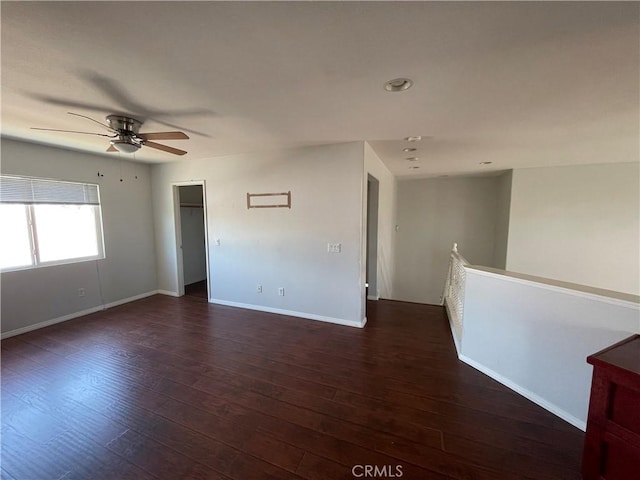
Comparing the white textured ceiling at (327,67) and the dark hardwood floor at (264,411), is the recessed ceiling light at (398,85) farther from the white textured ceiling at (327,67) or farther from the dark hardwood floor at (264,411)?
the dark hardwood floor at (264,411)

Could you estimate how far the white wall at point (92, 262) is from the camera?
323 cm

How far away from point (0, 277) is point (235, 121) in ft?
12.1

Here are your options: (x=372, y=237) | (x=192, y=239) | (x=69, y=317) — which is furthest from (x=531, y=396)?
(x=192, y=239)

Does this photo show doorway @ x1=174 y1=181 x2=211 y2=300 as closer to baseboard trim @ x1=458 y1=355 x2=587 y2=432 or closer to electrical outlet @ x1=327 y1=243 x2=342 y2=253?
electrical outlet @ x1=327 y1=243 x2=342 y2=253

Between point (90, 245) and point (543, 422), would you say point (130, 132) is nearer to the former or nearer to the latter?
point (90, 245)

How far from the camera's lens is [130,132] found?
7.79 ft

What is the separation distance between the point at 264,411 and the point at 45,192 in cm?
437

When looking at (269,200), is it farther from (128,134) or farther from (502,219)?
(502,219)

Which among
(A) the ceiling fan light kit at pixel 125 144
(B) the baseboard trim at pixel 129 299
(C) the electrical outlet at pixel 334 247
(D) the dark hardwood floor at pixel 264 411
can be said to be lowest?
(D) the dark hardwood floor at pixel 264 411

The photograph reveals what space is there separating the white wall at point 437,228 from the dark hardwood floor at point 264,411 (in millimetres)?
3655

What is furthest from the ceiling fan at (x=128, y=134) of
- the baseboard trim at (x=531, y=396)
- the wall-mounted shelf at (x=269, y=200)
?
the baseboard trim at (x=531, y=396)

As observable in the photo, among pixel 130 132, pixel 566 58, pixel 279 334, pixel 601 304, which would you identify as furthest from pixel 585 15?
pixel 279 334

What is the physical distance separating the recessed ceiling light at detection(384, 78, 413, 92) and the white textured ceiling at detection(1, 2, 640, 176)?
0.06 m

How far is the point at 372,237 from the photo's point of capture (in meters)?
4.52
